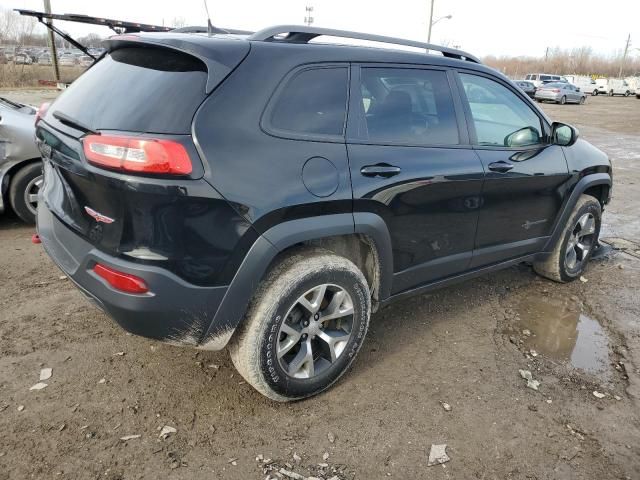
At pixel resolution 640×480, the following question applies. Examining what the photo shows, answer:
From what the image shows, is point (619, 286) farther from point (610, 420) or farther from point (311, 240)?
point (311, 240)

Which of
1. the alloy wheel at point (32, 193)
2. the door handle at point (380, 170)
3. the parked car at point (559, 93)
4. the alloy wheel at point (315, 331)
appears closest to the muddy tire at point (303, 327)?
the alloy wheel at point (315, 331)

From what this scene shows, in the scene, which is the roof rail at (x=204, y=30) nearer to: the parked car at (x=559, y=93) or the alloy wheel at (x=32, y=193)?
the alloy wheel at (x=32, y=193)

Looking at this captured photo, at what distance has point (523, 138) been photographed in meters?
3.77

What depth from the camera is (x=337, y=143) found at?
2666 mm

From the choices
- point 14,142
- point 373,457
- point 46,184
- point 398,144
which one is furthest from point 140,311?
point 14,142

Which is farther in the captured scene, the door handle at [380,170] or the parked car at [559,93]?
the parked car at [559,93]

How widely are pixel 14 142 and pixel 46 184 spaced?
2.69 metres

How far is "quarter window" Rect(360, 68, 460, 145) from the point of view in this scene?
2895 mm

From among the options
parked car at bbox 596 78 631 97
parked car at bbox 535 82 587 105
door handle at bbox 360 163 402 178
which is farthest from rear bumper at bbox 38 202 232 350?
parked car at bbox 596 78 631 97

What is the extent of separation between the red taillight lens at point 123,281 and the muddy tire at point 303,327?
556mm

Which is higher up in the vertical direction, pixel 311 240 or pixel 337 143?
Result: pixel 337 143

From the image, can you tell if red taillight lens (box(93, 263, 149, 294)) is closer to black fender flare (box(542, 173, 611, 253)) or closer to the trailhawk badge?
the trailhawk badge

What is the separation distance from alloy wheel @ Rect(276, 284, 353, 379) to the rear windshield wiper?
1300 mm

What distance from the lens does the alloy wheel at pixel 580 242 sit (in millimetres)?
4535
